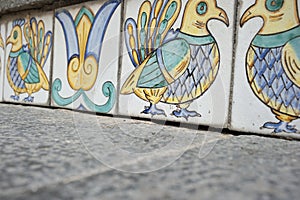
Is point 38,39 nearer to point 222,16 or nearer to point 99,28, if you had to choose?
point 99,28

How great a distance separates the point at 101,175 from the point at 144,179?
0.07m

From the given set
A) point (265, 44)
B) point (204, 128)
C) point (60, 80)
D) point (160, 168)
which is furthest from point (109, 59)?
point (160, 168)

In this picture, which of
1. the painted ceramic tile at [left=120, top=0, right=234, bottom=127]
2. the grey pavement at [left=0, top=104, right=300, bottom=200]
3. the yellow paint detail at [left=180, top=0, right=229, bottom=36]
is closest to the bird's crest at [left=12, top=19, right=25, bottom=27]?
the painted ceramic tile at [left=120, top=0, right=234, bottom=127]

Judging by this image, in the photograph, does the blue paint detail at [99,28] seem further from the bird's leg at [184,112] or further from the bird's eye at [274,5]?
the bird's eye at [274,5]

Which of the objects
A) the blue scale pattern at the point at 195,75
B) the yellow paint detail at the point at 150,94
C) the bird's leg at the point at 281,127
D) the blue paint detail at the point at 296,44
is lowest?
the bird's leg at the point at 281,127

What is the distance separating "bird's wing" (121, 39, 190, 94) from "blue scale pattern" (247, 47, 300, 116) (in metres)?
0.30

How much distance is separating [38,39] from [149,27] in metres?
0.94

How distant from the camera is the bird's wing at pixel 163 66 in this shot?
122cm

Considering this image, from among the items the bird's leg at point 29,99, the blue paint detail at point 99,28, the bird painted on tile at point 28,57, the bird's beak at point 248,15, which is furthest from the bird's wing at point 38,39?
the bird's beak at point 248,15

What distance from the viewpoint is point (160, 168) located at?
509mm

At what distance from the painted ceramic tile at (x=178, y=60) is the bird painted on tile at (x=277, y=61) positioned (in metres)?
0.11

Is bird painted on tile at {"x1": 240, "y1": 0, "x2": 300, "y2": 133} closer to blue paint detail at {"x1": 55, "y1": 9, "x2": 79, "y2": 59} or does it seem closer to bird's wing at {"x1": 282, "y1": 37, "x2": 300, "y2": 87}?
bird's wing at {"x1": 282, "y1": 37, "x2": 300, "y2": 87}

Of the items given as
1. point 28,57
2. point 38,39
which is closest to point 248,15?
point 38,39

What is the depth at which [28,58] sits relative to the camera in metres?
1.94
